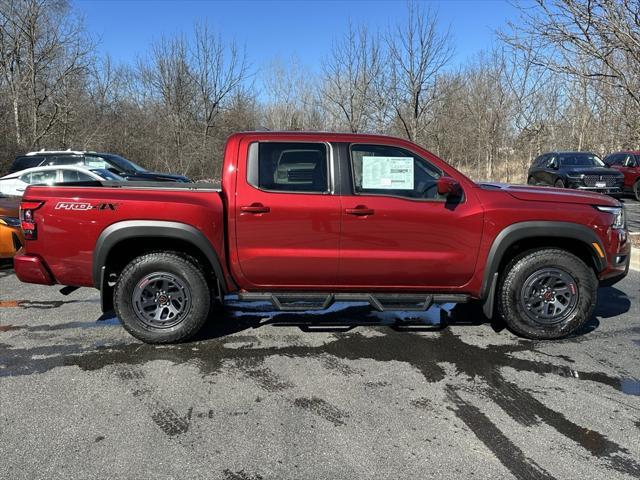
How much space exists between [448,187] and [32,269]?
12.4 feet

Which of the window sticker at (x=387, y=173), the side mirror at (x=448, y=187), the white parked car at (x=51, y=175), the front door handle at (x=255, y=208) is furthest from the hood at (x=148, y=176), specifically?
the side mirror at (x=448, y=187)

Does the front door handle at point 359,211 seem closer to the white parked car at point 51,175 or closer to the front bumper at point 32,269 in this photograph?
the front bumper at point 32,269

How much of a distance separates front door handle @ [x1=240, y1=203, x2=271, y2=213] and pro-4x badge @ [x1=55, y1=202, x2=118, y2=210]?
1112 mm

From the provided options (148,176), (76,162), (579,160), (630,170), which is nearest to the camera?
(76,162)

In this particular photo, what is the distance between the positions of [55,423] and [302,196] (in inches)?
97.4

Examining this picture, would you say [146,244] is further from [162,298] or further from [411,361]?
[411,361]

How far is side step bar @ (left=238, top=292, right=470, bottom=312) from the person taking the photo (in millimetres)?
4094

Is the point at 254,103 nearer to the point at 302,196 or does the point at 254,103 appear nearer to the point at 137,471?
the point at 302,196

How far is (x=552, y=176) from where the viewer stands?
1612 centimetres

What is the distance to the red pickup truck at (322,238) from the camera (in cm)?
397

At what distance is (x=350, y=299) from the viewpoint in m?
4.14

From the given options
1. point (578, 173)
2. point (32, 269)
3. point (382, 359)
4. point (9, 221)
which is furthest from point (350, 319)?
point (578, 173)

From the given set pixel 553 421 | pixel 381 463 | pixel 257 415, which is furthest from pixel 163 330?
pixel 553 421

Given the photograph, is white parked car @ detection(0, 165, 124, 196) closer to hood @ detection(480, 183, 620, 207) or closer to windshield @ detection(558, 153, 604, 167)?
hood @ detection(480, 183, 620, 207)
